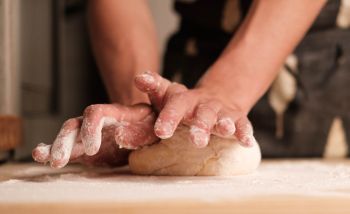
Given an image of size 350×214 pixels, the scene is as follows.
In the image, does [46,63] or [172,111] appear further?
[46,63]

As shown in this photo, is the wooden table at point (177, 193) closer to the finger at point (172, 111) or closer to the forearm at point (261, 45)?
the finger at point (172, 111)

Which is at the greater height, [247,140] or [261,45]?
[261,45]

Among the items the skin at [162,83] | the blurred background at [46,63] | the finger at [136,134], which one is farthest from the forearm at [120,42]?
the finger at [136,134]

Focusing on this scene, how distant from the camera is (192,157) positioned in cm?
75

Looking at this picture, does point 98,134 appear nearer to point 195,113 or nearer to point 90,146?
point 90,146

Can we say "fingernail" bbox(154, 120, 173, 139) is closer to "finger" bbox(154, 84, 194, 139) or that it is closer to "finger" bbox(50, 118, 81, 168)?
"finger" bbox(154, 84, 194, 139)

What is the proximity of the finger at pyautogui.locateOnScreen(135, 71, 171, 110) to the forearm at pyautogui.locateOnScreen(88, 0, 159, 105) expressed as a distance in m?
0.28

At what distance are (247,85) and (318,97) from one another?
0.37 metres

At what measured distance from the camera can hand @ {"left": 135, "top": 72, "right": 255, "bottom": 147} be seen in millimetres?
666

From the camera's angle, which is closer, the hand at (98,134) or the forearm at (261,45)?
the hand at (98,134)

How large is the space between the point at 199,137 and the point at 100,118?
138 mm

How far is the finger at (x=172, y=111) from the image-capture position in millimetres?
663

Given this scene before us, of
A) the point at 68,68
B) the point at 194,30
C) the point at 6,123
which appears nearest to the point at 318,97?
the point at 194,30

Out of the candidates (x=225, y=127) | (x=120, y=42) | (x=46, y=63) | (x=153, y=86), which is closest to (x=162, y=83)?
(x=153, y=86)
